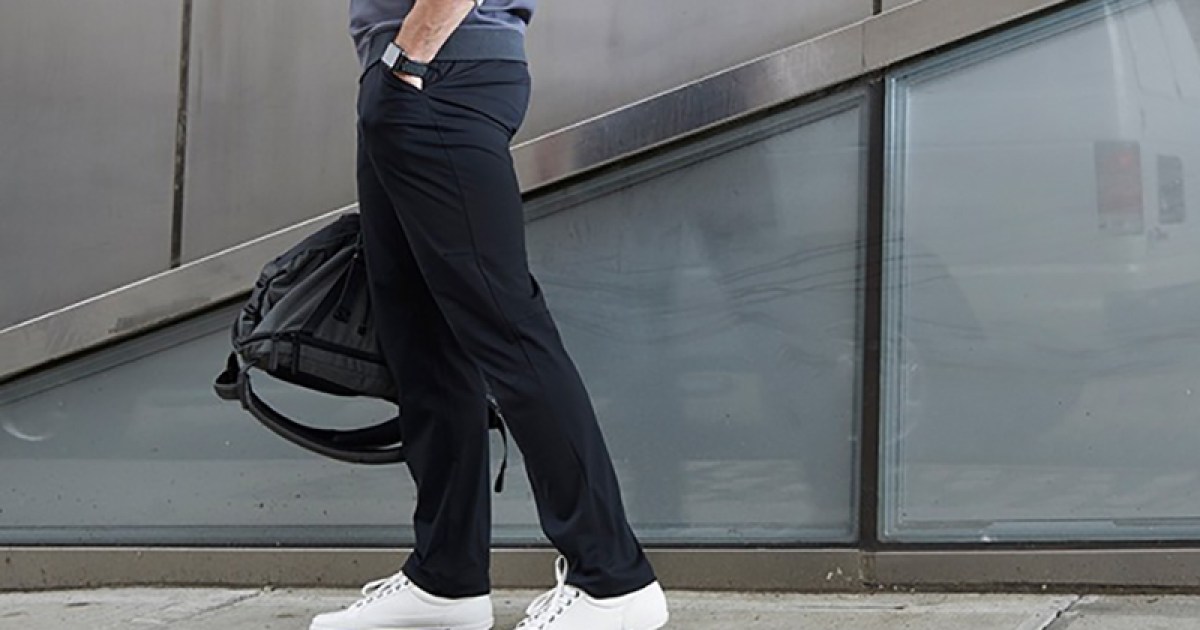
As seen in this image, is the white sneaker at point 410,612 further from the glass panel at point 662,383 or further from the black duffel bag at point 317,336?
the glass panel at point 662,383

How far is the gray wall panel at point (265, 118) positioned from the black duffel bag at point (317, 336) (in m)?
0.87

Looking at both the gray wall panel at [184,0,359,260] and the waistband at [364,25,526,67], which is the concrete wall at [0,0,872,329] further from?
the waistband at [364,25,526,67]

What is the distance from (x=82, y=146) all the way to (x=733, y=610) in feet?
6.94

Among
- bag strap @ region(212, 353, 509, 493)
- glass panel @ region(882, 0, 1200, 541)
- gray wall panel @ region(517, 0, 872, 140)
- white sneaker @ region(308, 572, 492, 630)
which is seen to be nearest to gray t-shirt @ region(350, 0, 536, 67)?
bag strap @ region(212, 353, 509, 493)

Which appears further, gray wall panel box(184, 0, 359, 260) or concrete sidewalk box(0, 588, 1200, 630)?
gray wall panel box(184, 0, 359, 260)

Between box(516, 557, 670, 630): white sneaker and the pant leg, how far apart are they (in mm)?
257

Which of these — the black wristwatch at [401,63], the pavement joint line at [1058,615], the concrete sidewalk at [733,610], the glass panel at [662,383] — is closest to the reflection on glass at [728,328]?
the glass panel at [662,383]

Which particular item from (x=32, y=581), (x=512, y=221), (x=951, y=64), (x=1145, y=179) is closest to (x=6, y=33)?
(x=32, y=581)

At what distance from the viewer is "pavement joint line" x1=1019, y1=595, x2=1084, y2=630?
303 centimetres

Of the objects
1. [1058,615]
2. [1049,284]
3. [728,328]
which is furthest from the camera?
[728,328]

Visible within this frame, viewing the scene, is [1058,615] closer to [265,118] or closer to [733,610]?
[733,610]

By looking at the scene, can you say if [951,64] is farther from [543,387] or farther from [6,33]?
[6,33]

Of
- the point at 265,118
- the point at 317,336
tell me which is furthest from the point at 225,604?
the point at 265,118

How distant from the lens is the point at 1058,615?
314 cm
